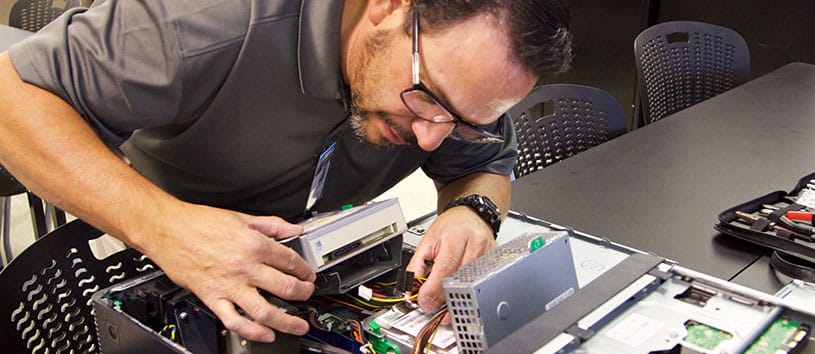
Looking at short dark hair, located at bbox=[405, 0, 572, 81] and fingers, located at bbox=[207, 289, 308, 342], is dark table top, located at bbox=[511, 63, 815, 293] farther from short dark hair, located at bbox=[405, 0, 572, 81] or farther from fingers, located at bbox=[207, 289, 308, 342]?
fingers, located at bbox=[207, 289, 308, 342]

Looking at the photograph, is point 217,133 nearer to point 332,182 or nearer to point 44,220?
point 332,182

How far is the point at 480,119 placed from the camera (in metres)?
1.00

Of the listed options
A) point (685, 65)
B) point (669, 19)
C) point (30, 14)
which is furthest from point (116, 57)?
A: point (669, 19)

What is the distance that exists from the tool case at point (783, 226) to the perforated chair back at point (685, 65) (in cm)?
87

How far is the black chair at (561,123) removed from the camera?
172cm

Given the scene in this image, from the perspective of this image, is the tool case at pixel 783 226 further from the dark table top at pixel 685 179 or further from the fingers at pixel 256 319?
the fingers at pixel 256 319

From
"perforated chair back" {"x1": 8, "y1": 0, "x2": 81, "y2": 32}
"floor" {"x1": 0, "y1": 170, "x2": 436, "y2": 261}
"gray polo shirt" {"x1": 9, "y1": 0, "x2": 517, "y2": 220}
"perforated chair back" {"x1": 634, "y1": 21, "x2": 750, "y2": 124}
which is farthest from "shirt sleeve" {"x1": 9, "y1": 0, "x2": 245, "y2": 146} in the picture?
"perforated chair back" {"x1": 8, "y1": 0, "x2": 81, "y2": 32}

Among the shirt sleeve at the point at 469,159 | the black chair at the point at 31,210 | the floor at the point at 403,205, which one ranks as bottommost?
the floor at the point at 403,205

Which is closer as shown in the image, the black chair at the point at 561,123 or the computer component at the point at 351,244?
the computer component at the point at 351,244

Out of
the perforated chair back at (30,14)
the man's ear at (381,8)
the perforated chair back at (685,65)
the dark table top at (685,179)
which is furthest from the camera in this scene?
the perforated chair back at (30,14)

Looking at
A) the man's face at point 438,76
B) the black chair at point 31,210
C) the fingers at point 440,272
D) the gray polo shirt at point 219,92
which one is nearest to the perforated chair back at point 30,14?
the black chair at point 31,210

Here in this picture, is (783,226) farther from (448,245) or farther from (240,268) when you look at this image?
(240,268)

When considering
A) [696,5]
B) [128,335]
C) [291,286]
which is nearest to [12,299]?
[128,335]

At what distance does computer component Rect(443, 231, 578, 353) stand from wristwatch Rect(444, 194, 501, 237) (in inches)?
10.1
